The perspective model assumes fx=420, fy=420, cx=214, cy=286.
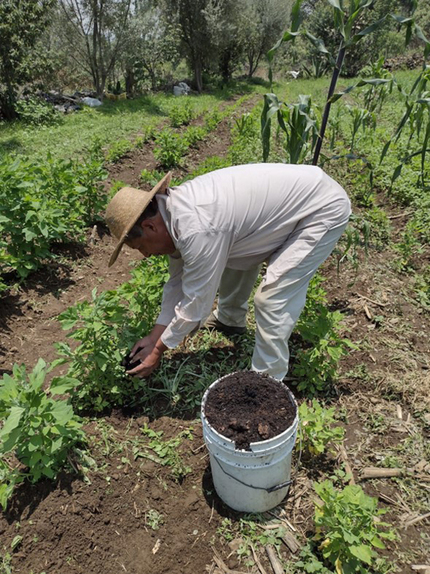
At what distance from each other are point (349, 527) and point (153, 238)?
5.58 ft

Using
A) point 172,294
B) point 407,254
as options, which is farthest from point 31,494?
point 407,254

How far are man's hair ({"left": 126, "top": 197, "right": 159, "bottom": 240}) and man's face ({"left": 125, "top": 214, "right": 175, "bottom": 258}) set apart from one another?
0.02m

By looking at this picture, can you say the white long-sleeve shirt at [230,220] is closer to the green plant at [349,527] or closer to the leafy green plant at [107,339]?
the leafy green plant at [107,339]

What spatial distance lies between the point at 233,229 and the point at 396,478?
5.83ft

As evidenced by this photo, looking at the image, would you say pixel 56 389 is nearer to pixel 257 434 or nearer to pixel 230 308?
pixel 257 434

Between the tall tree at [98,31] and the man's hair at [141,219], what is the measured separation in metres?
15.0

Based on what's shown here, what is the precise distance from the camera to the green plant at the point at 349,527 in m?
1.80

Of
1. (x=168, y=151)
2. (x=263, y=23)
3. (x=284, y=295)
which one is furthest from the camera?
Result: (x=263, y=23)

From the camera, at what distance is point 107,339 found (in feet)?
8.62

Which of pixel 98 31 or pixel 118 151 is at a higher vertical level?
pixel 98 31

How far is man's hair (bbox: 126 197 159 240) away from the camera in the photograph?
232 cm

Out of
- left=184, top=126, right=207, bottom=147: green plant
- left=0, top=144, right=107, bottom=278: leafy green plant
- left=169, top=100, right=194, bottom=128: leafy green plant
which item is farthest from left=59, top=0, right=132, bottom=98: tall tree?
left=0, top=144, right=107, bottom=278: leafy green plant

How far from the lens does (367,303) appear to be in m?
3.98

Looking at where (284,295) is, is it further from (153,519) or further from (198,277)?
(153,519)
